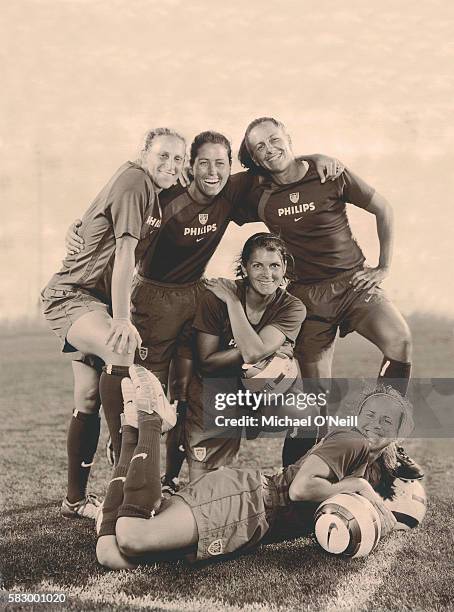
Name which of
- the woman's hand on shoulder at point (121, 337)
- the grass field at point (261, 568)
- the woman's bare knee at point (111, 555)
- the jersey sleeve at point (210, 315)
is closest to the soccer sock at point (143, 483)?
the woman's bare knee at point (111, 555)

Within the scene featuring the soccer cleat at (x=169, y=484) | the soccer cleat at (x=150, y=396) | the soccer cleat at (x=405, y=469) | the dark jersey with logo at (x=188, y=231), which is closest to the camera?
the soccer cleat at (x=150, y=396)

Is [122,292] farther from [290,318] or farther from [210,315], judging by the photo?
[290,318]

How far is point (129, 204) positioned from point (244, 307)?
67 cm

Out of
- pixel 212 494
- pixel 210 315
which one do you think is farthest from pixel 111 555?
pixel 210 315

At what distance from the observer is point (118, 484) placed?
3.02 meters

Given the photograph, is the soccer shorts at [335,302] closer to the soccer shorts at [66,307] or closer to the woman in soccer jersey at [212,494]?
the woman in soccer jersey at [212,494]

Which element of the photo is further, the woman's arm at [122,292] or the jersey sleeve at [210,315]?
the jersey sleeve at [210,315]

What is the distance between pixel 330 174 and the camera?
3.29 m

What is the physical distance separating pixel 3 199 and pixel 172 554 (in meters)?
1.78

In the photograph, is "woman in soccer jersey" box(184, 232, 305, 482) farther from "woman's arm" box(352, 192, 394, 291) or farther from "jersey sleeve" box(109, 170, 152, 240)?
"jersey sleeve" box(109, 170, 152, 240)

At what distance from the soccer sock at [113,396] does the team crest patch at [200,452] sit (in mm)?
363

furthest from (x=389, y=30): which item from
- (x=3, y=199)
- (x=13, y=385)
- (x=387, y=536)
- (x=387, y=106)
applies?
(x=13, y=385)

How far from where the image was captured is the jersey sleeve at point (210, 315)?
10.9ft

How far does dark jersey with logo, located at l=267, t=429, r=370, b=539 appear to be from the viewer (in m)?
3.07
